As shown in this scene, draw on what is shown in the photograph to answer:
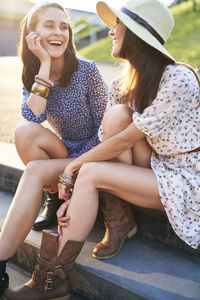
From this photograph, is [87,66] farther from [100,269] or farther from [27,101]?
[100,269]

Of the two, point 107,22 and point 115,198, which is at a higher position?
point 107,22

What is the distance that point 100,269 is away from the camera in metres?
1.72

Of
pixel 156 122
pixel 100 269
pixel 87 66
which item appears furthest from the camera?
pixel 87 66

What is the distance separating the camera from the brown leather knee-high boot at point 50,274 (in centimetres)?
162

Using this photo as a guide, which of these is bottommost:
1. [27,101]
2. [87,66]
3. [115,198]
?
[115,198]

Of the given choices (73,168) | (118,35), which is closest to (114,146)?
(73,168)

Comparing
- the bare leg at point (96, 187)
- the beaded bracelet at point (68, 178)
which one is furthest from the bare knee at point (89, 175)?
the beaded bracelet at point (68, 178)

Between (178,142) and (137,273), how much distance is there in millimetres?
602

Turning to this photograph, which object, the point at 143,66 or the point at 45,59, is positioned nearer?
the point at 143,66

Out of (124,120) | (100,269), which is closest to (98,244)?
(100,269)

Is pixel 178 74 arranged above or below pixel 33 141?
above

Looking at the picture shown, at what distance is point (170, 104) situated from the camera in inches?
62.4

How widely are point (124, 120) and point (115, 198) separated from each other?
378 millimetres

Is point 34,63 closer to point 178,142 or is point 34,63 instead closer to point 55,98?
point 55,98
